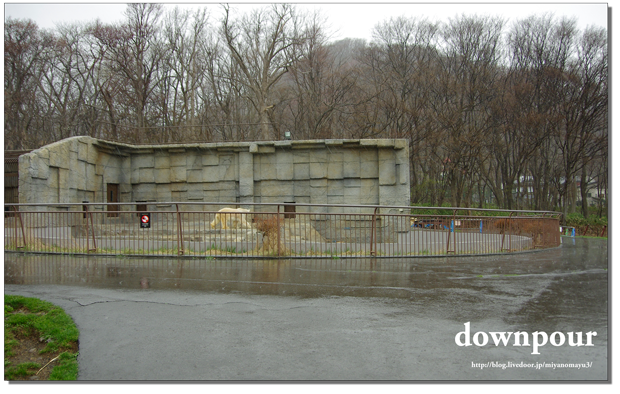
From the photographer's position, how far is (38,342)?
4613mm

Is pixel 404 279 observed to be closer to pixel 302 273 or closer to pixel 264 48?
pixel 302 273

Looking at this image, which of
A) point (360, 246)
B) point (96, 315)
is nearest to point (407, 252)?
point (360, 246)

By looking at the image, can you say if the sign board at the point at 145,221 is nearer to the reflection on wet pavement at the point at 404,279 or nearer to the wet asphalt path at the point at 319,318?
the reflection on wet pavement at the point at 404,279

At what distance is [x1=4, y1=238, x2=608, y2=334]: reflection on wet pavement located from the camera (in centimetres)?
574

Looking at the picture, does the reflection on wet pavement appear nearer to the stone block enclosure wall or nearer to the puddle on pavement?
the puddle on pavement

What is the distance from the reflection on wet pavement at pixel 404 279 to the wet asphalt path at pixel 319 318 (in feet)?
0.10

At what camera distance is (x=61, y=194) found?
18625mm

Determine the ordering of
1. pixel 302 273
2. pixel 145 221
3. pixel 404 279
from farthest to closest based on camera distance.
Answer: pixel 145 221 → pixel 302 273 → pixel 404 279

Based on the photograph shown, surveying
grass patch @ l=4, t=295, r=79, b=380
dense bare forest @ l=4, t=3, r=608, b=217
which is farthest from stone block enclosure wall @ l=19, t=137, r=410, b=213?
grass patch @ l=4, t=295, r=79, b=380

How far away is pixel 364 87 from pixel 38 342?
108 feet

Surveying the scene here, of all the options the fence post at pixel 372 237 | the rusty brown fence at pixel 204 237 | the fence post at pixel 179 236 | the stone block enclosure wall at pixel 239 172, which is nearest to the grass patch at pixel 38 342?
the fence post at pixel 179 236

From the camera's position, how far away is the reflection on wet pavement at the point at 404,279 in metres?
5.74

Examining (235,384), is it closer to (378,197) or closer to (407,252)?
(407,252)

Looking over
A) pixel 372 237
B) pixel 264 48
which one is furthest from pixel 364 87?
pixel 372 237
